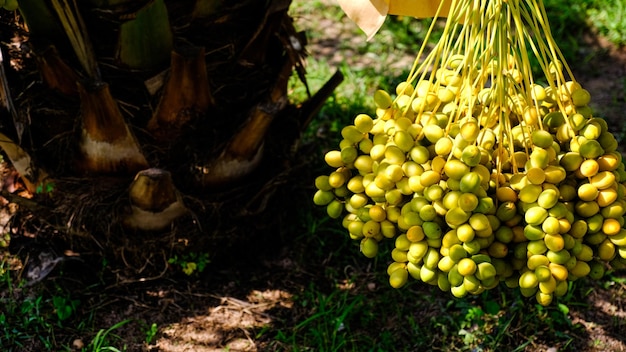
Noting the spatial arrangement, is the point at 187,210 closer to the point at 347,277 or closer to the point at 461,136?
the point at 347,277

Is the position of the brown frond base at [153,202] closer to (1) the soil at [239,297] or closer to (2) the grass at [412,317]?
(1) the soil at [239,297]

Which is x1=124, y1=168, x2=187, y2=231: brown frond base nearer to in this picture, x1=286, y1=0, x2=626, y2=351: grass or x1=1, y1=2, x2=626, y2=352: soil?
x1=1, y1=2, x2=626, y2=352: soil

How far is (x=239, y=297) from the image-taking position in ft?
8.79

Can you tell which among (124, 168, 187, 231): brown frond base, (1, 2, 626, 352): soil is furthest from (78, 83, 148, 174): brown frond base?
(1, 2, 626, 352): soil

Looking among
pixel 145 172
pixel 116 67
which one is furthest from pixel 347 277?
pixel 116 67

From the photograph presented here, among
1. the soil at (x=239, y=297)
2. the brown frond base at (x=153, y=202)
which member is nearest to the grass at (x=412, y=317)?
the soil at (x=239, y=297)

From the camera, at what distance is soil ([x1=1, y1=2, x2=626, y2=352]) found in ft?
8.20

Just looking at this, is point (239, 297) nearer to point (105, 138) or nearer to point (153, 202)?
point (153, 202)

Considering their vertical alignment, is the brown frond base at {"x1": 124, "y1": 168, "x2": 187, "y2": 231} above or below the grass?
above

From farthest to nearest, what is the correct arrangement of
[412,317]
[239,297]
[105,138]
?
1. [239,297]
2. [412,317]
3. [105,138]

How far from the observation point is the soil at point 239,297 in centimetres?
250

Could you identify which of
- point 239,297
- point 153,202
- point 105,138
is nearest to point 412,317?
→ point 239,297

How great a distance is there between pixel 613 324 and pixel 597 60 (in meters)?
1.85

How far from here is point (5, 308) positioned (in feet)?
8.32
